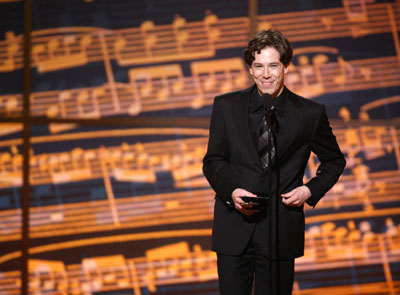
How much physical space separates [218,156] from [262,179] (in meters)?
0.21

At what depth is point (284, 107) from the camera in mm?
2062

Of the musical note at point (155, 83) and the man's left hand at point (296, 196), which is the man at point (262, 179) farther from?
the musical note at point (155, 83)

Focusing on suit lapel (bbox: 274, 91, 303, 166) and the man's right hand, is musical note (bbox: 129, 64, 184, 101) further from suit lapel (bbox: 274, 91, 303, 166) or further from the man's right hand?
the man's right hand

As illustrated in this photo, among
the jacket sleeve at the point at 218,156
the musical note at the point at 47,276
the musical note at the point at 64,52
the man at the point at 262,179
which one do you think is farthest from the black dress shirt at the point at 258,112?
the musical note at the point at 47,276

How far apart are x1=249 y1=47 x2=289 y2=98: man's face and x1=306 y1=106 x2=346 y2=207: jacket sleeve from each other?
0.23 m

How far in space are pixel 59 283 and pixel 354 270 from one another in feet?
6.23

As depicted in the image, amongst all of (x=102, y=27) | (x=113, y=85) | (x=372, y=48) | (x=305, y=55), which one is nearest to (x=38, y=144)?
(x=113, y=85)

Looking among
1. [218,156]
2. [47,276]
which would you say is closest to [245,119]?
[218,156]

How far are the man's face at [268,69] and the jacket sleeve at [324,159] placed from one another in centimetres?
23

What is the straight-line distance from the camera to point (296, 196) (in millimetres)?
1946

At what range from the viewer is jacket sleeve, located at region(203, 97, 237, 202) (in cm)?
203

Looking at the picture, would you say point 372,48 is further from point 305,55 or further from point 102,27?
point 102,27

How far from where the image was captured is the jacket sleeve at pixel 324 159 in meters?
2.05

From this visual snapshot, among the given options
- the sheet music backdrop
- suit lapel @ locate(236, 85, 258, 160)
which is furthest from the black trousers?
the sheet music backdrop
